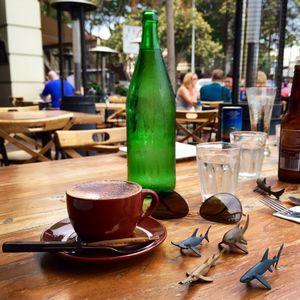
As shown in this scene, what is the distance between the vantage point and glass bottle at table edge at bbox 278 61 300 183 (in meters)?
0.87

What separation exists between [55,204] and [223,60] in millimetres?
19921

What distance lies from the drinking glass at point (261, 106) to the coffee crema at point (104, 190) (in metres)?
0.81

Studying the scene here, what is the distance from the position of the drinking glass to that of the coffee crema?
2.66 feet

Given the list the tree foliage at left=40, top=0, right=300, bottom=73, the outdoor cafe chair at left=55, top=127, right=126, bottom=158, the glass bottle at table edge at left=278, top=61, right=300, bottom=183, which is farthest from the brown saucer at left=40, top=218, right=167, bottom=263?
the tree foliage at left=40, top=0, right=300, bottom=73

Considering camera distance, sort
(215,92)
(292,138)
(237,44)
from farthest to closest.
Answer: (215,92)
(237,44)
(292,138)

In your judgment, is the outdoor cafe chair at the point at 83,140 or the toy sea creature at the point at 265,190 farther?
the outdoor cafe chair at the point at 83,140

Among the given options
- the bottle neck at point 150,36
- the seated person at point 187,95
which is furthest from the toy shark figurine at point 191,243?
the seated person at point 187,95

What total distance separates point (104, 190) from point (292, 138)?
1.79 feet

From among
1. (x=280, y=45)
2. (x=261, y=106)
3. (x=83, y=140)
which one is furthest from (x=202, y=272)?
(x=280, y=45)

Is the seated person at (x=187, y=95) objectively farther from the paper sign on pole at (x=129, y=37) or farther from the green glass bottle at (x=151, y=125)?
the green glass bottle at (x=151, y=125)

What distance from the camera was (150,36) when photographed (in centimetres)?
74

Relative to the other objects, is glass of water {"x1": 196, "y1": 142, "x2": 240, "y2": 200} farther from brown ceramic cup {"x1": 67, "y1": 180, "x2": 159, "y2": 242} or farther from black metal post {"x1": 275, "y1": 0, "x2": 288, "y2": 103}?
black metal post {"x1": 275, "y1": 0, "x2": 288, "y2": 103}

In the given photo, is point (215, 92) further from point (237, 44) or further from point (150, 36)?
point (150, 36)

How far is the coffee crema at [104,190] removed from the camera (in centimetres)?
50
